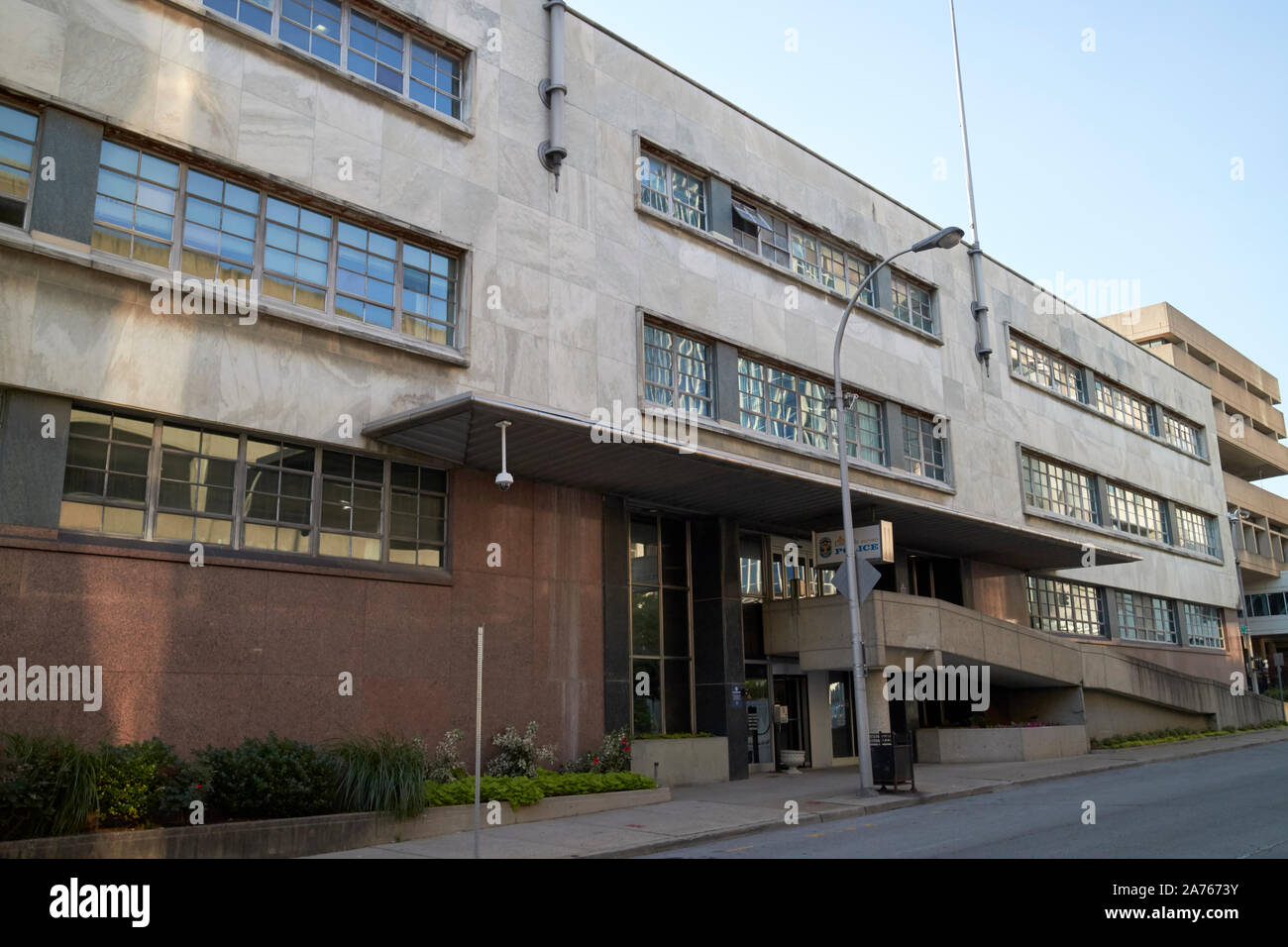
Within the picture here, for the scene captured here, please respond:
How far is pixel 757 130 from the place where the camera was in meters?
26.5

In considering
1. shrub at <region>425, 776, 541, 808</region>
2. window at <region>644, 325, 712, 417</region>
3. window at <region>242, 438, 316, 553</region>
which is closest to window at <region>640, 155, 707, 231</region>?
window at <region>644, 325, 712, 417</region>

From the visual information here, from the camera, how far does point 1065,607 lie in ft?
120

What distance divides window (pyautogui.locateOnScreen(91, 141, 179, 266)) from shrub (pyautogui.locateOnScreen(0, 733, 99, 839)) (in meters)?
6.91

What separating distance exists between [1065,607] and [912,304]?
13.0m

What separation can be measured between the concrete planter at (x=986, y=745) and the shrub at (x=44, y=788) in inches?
832

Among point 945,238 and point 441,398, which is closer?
point 441,398

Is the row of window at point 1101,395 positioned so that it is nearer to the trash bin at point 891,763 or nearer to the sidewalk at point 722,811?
the sidewalk at point 722,811

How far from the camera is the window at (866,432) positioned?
2762cm

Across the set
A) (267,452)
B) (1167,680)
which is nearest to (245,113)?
(267,452)

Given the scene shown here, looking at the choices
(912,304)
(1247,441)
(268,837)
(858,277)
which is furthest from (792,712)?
(1247,441)

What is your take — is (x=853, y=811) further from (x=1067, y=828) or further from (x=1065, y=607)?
(x=1065, y=607)

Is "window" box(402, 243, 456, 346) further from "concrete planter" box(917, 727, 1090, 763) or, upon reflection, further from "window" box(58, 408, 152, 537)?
"concrete planter" box(917, 727, 1090, 763)
